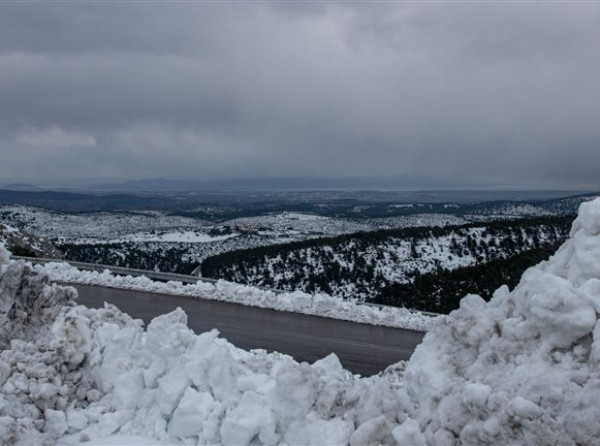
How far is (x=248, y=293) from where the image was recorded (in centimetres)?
1908

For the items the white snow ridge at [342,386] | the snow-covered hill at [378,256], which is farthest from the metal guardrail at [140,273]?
the snow-covered hill at [378,256]

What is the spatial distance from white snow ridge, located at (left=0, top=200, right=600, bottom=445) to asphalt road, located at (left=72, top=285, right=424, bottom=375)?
471cm

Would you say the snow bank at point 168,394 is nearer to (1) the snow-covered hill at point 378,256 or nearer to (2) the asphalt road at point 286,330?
(2) the asphalt road at point 286,330

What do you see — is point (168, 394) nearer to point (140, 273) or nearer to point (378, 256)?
point (140, 273)

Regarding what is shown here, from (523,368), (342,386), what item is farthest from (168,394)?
(523,368)

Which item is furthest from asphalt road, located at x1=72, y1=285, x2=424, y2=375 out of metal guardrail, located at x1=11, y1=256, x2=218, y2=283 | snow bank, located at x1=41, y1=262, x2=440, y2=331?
metal guardrail, located at x1=11, y1=256, x2=218, y2=283

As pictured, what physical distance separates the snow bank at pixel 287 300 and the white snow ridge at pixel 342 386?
869 centimetres

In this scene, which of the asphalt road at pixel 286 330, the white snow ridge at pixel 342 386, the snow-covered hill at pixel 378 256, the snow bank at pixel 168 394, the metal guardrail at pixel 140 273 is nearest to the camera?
the white snow ridge at pixel 342 386

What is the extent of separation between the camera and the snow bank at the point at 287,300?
57.4 feet

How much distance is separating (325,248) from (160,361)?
54209 mm

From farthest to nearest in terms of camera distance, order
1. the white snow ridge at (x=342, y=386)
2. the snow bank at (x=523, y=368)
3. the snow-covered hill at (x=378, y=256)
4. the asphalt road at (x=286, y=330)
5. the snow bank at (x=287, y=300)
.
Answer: the snow-covered hill at (x=378, y=256), the snow bank at (x=287, y=300), the asphalt road at (x=286, y=330), the white snow ridge at (x=342, y=386), the snow bank at (x=523, y=368)

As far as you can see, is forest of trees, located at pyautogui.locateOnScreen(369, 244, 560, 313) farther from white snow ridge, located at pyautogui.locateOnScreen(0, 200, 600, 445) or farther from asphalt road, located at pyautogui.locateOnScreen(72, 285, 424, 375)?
white snow ridge, located at pyautogui.locateOnScreen(0, 200, 600, 445)

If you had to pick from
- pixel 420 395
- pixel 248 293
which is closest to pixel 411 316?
pixel 248 293

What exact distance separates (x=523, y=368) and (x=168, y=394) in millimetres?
4901
